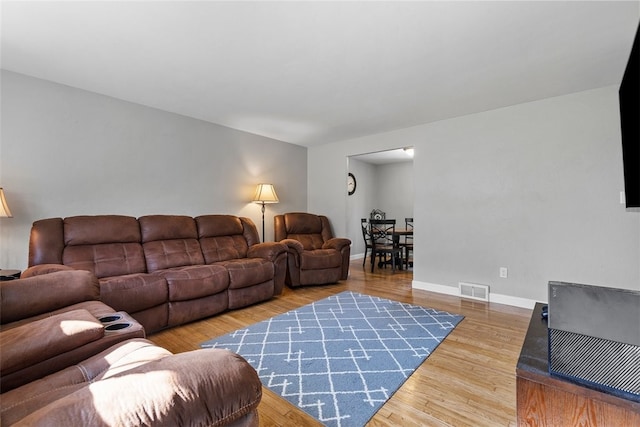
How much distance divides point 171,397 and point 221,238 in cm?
320

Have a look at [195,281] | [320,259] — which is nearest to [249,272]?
[195,281]

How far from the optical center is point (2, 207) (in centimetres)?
216

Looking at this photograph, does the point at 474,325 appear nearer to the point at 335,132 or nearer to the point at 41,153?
the point at 335,132

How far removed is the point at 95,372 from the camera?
107 centimetres

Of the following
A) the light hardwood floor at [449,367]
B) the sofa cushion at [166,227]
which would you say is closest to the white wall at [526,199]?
the light hardwood floor at [449,367]

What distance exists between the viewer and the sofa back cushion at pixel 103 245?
256 centimetres

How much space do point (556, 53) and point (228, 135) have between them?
12.2ft

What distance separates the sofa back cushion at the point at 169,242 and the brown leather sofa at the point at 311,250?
3.83ft

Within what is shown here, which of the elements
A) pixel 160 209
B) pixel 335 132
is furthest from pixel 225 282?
pixel 335 132

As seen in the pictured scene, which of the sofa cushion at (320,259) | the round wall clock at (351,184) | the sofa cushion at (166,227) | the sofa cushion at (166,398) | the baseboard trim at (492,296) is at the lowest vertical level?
the baseboard trim at (492,296)

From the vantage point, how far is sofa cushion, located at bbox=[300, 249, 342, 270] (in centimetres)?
391

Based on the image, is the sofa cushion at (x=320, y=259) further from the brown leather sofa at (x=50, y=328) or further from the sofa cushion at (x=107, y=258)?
the brown leather sofa at (x=50, y=328)

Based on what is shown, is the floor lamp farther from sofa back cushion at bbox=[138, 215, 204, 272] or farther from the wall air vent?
the wall air vent

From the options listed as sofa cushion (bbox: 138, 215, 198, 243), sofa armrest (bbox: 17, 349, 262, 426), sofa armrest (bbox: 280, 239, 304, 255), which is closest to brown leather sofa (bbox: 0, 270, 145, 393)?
sofa armrest (bbox: 17, 349, 262, 426)
